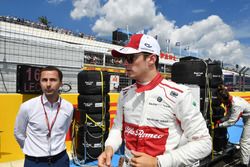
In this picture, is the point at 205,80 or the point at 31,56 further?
the point at 31,56

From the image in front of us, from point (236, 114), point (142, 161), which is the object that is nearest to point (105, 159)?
point (142, 161)

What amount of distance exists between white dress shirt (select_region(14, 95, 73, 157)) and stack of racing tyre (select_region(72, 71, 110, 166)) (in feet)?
7.44

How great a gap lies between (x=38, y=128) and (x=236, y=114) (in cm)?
374

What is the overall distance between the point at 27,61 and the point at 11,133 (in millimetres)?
5350

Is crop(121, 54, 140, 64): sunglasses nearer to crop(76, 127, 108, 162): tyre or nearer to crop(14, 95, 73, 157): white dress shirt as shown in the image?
crop(14, 95, 73, 157): white dress shirt

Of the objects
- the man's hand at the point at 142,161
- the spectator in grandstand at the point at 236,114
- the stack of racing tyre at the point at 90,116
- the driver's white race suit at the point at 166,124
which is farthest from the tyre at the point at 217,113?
the man's hand at the point at 142,161

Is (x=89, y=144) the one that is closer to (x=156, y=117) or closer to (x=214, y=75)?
(x=214, y=75)

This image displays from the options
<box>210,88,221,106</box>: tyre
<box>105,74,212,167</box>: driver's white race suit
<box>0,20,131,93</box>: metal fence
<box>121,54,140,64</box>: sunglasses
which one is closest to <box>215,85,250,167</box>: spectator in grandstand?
<box>210,88,221,106</box>: tyre

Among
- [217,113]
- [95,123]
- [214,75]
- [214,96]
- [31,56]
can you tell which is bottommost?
[95,123]

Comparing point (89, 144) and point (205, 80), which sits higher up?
point (205, 80)

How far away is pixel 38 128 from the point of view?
2582 mm

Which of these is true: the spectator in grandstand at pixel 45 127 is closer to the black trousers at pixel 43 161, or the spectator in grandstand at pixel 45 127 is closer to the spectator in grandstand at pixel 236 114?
the black trousers at pixel 43 161

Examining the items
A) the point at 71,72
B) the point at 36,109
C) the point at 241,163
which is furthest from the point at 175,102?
the point at 71,72

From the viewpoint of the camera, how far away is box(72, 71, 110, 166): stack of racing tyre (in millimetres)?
4992
